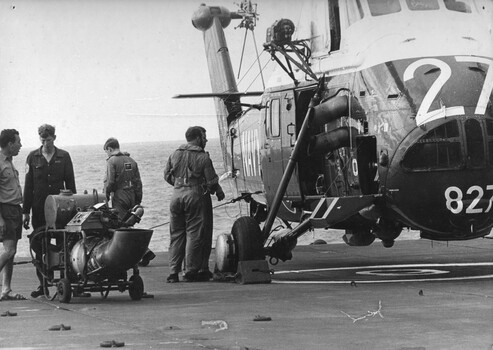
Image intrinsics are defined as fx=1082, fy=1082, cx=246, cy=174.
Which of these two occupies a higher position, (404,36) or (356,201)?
(404,36)

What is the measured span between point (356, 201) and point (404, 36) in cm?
199

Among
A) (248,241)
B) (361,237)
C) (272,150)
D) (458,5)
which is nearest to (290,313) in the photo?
(248,241)

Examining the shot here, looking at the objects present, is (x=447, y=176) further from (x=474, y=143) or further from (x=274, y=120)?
(x=274, y=120)

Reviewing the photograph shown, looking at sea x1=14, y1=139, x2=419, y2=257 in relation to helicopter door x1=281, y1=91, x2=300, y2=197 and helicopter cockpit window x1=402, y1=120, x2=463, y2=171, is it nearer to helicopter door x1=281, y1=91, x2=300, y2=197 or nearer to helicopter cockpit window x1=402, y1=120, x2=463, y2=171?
helicopter door x1=281, y1=91, x2=300, y2=197

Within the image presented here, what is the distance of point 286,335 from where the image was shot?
847 centimetres

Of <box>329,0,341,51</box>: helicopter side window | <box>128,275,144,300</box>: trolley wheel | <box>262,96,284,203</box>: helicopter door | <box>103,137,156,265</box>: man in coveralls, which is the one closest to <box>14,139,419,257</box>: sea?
<box>103,137,156,265</box>: man in coveralls

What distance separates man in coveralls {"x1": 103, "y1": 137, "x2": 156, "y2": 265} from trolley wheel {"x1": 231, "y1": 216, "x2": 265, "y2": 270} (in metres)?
2.86

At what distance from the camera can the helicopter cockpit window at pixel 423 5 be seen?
12742mm

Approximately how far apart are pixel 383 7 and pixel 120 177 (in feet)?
17.1

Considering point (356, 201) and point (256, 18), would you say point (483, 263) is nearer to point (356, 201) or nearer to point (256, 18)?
point (356, 201)

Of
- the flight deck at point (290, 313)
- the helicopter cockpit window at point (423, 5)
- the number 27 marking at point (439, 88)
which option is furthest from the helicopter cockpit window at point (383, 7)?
the flight deck at point (290, 313)

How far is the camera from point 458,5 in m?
12.9

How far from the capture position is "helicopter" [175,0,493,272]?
11.8 m

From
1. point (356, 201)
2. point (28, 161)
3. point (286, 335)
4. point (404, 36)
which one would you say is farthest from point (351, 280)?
point (286, 335)
